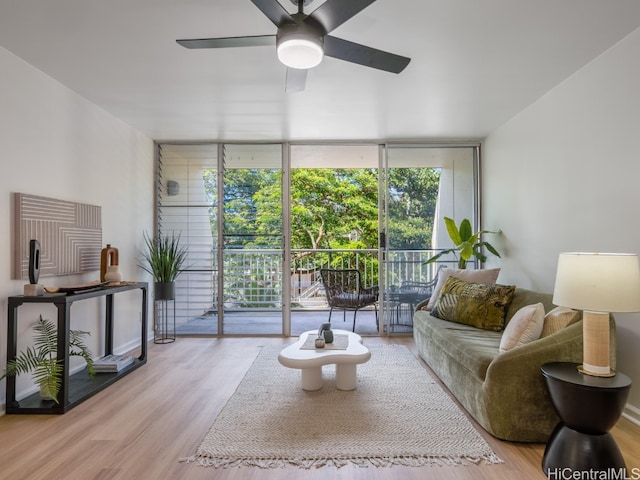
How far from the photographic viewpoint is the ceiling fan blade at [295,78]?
82.3 inches

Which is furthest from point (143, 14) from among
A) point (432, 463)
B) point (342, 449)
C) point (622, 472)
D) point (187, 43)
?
point (622, 472)

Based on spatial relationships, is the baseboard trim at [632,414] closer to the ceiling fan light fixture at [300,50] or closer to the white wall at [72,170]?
the ceiling fan light fixture at [300,50]

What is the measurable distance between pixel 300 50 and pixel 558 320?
7.02ft

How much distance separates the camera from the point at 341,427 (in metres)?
2.16

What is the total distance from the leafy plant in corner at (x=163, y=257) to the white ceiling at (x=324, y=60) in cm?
136

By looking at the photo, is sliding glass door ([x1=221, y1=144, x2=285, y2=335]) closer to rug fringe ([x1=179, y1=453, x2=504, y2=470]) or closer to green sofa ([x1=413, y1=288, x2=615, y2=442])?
rug fringe ([x1=179, y1=453, x2=504, y2=470])

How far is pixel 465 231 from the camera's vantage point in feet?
13.2

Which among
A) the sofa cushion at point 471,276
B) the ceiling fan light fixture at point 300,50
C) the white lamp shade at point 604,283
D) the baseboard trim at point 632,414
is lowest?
the baseboard trim at point 632,414

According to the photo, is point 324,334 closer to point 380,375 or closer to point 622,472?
point 380,375

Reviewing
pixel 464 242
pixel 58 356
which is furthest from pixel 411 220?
pixel 58 356

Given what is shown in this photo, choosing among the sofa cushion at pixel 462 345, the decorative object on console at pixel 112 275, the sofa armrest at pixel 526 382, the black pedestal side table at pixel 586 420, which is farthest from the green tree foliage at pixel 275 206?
the black pedestal side table at pixel 586 420

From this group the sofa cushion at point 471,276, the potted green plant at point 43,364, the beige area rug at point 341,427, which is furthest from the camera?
the sofa cushion at point 471,276

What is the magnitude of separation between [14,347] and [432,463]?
259 centimetres

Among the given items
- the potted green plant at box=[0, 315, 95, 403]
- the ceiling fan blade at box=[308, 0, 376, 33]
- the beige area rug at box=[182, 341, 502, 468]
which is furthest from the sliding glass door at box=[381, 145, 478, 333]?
the potted green plant at box=[0, 315, 95, 403]
